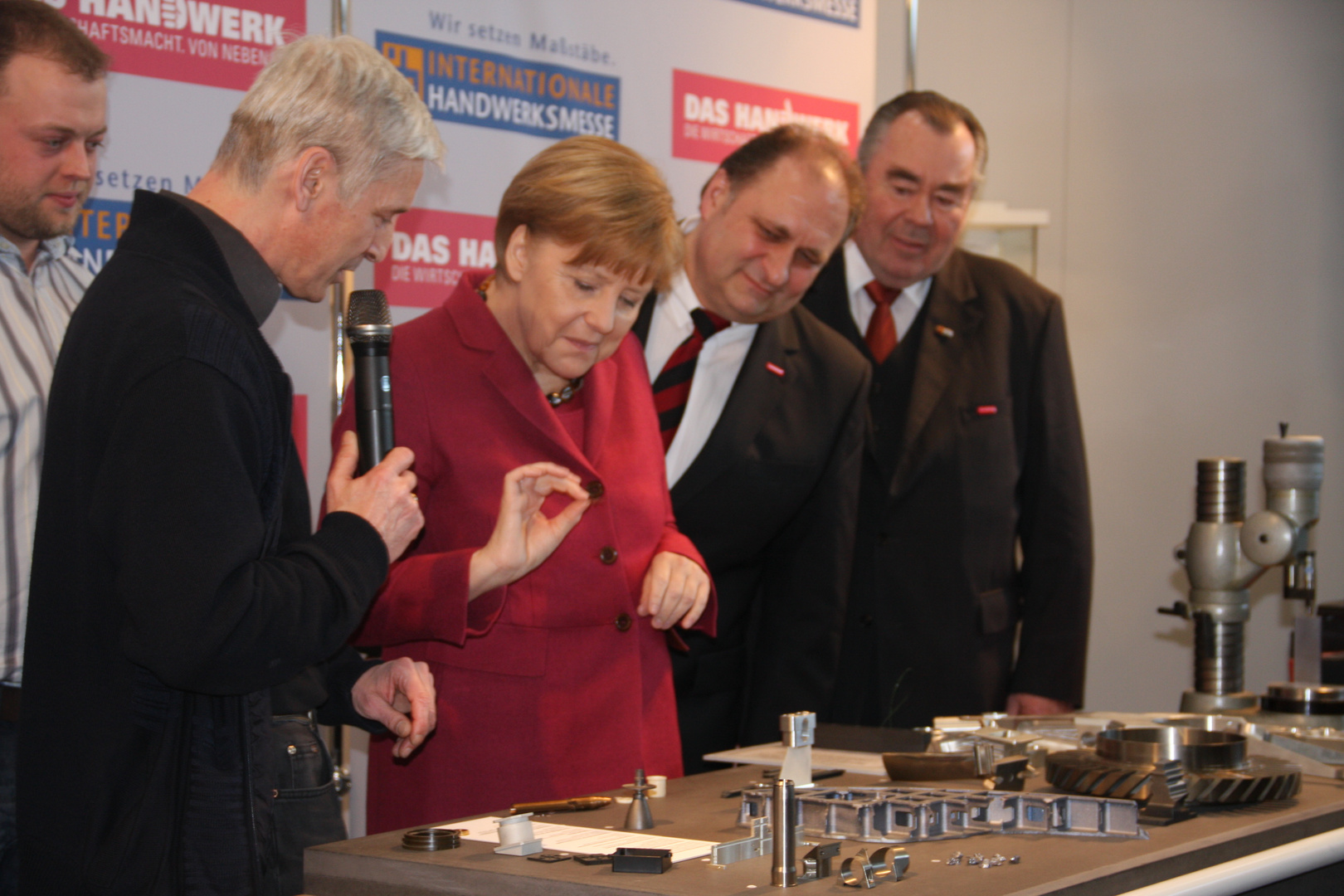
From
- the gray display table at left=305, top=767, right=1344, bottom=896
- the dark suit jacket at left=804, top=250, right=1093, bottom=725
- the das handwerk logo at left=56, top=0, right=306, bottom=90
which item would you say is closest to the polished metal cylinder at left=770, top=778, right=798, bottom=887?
the gray display table at left=305, top=767, right=1344, bottom=896

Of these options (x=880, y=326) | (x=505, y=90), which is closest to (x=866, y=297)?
(x=880, y=326)

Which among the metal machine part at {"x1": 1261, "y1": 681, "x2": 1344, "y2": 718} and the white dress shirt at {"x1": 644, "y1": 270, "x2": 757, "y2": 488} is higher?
the white dress shirt at {"x1": 644, "y1": 270, "x2": 757, "y2": 488}

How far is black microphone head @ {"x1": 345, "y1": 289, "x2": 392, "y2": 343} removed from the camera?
1.73 meters

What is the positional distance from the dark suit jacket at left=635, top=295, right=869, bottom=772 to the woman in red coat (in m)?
0.41

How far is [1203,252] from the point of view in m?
5.55

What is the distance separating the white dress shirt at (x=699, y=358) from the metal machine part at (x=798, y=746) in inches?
40.6

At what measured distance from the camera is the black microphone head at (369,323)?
173 cm

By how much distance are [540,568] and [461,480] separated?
0.19 meters

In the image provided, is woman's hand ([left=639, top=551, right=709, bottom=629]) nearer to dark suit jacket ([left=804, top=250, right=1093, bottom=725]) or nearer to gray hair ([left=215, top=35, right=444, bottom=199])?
gray hair ([left=215, top=35, right=444, bottom=199])

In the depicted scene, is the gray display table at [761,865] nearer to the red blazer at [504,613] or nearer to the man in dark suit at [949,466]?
the red blazer at [504,613]

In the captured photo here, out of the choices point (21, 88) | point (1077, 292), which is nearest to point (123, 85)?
point (21, 88)

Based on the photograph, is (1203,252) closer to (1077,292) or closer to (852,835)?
(1077,292)

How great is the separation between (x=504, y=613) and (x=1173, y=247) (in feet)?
14.1

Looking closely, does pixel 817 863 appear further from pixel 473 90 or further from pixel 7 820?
pixel 473 90
